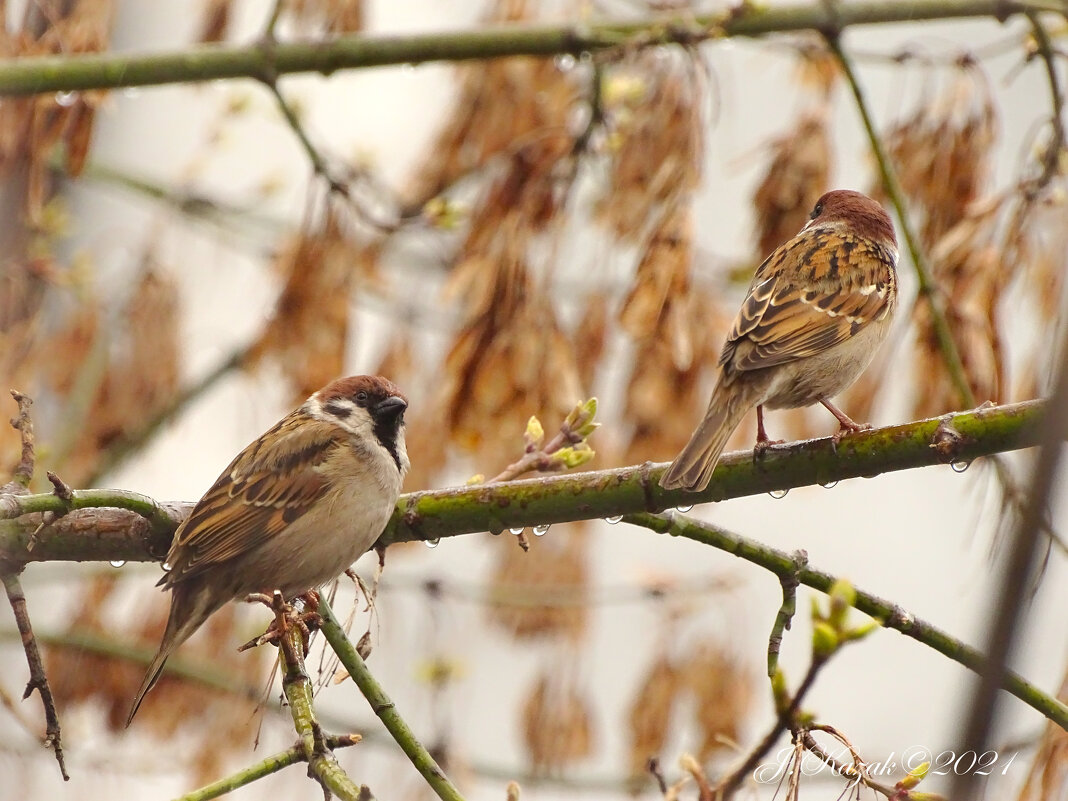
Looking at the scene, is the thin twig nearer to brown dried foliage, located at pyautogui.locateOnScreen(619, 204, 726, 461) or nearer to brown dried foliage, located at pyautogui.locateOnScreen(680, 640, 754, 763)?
brown dried foliage, located at pyautogui.locateOnScreen(619, 204, 726, 461)

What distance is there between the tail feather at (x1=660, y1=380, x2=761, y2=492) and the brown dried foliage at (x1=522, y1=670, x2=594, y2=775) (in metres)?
1.70

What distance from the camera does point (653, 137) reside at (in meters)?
3.22

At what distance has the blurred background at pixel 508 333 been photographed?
297cm

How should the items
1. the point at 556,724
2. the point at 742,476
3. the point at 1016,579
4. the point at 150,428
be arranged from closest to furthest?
1. the point at 1016,579
2. the point at 742,476
3. the point at 556,724
4. the point at 150,428

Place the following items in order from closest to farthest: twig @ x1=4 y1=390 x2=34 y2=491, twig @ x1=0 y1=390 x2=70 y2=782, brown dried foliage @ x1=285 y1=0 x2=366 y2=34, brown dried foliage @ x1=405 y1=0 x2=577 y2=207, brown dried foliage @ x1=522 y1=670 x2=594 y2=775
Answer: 1. twig @ x1=0 y1=390 x2=70 y2=782
2. twig @ x1=4 y1=390 x2=34 y2=491
3. brown dried foliage @ x1=285 y1=0 x2=366 y2=34
4. brown dried foliage @ x1=405 y1=0 x2=577 y2=207
5. brown dried foliage @ x1=522 y1=670 x2=594 y2=775

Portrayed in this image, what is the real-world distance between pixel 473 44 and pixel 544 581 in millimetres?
2205

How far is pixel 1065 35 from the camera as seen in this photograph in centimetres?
339

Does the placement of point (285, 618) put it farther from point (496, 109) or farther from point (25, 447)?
point (496, 109)

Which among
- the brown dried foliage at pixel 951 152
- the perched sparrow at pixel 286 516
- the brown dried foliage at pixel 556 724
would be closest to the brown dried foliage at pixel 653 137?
the brown dried foliage at pixel 951 152

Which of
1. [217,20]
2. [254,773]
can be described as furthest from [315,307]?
[254,773]

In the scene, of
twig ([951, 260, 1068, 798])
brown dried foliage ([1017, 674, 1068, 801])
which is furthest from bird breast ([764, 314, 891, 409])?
twig ([951, 260, 1068, 798])

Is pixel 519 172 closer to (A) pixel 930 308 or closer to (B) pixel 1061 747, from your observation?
(A) pixel 930 308

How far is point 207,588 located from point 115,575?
1.59m

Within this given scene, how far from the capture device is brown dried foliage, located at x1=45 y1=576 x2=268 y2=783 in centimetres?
407
